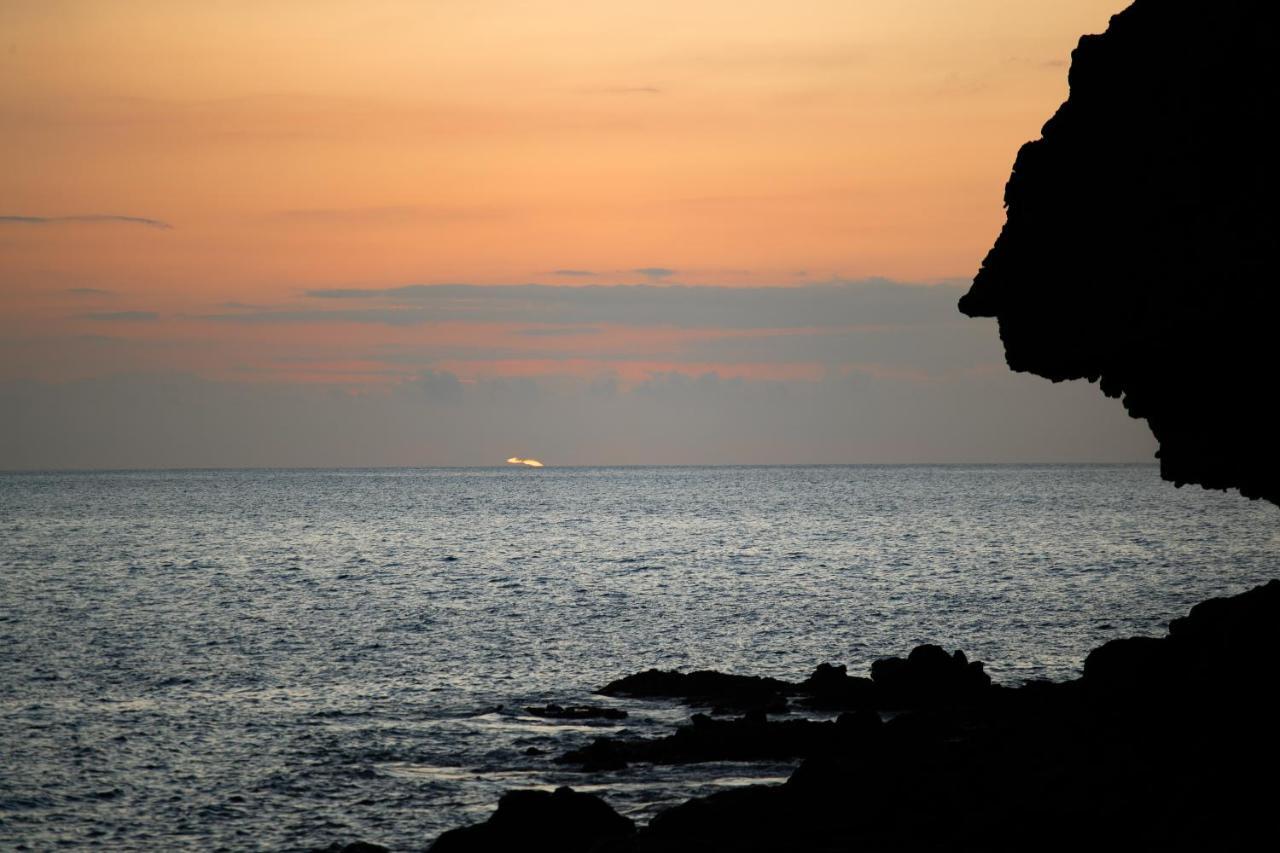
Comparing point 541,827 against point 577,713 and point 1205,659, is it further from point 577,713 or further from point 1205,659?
point 577,713

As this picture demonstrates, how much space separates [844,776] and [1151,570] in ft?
266

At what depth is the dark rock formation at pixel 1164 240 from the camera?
75.5ft

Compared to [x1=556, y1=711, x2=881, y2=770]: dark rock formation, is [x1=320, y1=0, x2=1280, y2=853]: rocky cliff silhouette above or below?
above

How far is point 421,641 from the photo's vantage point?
65625 millimetres

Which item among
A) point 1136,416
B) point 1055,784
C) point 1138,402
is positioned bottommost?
point 1055,784

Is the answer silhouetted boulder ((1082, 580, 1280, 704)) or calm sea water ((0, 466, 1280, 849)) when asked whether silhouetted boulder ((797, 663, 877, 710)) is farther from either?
silhouetted boulder ((1082, 580, 1280, 704))

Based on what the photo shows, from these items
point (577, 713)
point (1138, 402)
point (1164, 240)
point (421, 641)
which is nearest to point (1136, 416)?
point (1138, 402)

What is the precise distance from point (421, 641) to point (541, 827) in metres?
41.8

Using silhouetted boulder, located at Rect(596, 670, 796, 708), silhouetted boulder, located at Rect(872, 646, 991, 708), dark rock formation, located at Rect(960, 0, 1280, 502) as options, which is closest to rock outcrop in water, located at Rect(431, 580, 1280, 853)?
dark rock formation, located at Rect(960, 0, 1280, 502)

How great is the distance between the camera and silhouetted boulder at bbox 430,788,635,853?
2469 cm

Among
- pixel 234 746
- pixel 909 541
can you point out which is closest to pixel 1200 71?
pixel 234 746

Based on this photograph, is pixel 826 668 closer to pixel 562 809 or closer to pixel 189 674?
pixel 562 809

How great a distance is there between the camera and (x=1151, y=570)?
98625mm

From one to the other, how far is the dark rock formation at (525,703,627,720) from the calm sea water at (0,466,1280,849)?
682 mm
